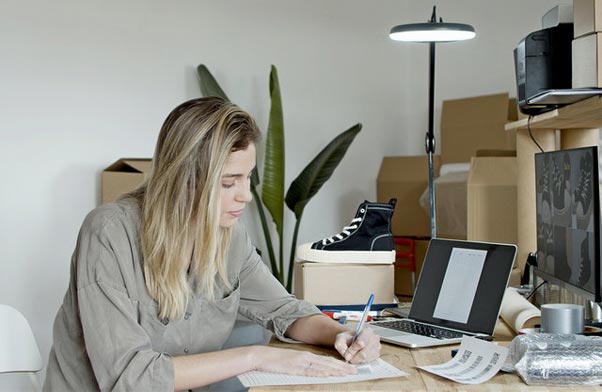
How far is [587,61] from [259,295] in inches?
38.3

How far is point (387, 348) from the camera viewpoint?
2.05 metres

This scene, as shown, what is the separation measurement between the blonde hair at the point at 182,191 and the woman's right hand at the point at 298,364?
0.83 feet

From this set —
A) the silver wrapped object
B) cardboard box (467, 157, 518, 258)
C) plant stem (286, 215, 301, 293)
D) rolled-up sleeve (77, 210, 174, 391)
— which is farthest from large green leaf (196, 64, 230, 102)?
the silver wrapped object

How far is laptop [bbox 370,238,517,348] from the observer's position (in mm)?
2133

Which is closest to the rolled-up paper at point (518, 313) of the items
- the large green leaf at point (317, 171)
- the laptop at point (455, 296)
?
the laptop at point (455, 296)

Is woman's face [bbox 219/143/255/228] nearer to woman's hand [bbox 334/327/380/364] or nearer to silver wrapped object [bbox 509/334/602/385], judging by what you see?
woman's hand [bbox 334/327/380/364]

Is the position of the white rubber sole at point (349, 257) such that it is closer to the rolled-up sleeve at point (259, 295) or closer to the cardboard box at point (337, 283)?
the cardboard box at point (337, 283)

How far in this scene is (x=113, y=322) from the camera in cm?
182

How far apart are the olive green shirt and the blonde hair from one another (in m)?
0.04

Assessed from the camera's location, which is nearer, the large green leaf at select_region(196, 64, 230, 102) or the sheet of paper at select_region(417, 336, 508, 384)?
the sheet of paper at select_region(417, 336, 508, 384)

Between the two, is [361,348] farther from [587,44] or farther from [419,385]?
[587,44]

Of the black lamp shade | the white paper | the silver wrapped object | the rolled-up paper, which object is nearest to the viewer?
the silver wrapped object

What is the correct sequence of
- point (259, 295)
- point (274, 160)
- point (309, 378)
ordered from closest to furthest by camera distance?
point (309, 378) < point (259, 295) < point (274, 160)

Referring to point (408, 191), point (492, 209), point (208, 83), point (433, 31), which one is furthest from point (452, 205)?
point (433, 31)
